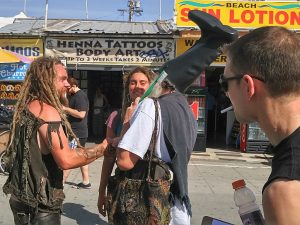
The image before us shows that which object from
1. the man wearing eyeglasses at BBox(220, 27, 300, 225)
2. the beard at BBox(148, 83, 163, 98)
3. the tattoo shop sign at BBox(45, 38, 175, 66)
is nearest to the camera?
the man wearing eyeglasses at BBox(220, 27, 300, 225)

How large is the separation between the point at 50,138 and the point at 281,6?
10.5 m

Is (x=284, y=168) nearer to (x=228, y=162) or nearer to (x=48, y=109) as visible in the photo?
(x=48, y=109)

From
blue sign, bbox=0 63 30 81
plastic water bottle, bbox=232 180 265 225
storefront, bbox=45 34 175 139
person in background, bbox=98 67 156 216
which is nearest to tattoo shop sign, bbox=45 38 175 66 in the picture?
storefront, bbox=45 34 175 139

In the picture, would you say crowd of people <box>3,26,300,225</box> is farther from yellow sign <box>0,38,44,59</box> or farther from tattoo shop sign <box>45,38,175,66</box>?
yellow sign <box>0,38,44,59</box>

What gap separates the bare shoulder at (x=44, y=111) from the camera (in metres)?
2.82

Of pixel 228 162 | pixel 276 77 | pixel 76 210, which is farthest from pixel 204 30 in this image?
pixel 228 162

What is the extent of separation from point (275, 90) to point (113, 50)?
11.3 metres

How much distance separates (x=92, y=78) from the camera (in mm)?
15844

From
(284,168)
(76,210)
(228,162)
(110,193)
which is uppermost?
(284,168)

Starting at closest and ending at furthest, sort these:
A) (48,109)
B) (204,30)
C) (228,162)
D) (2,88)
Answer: (204,30)
(48,109)
(228,162)
(2,88)

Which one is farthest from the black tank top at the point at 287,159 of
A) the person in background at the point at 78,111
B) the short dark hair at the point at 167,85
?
the person in background at the point at 78,111

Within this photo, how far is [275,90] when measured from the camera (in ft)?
4.34

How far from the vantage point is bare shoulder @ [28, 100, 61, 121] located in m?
2.82

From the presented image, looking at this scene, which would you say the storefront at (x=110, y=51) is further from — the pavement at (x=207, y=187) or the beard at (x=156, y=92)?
the beard at (x=156, y=92)
